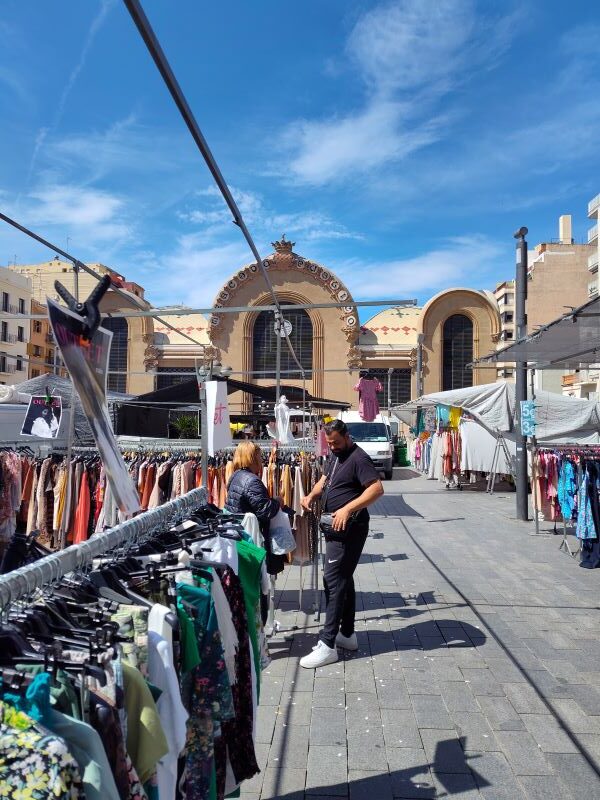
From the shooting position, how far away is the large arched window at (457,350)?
34.5 m

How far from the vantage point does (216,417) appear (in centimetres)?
487

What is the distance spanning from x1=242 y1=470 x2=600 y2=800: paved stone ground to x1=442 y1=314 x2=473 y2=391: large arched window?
90.2 feet

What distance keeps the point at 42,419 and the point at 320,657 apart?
4.46 m

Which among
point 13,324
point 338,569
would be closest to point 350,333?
point 13,324

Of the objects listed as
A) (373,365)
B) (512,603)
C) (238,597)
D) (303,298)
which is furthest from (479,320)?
(238,597)

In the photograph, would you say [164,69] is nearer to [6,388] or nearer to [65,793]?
[65,793]

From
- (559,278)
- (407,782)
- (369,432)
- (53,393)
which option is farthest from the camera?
(559,278)

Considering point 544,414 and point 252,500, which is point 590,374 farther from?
point 252,500

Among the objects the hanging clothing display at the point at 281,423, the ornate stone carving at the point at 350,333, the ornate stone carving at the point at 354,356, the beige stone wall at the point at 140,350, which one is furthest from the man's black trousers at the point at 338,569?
the beige stone wall at the point at 140,350

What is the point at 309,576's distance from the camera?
745 centimetres

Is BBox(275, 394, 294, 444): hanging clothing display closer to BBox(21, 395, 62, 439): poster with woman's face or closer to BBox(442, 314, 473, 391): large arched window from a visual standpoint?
BBox(21, 395, 62, 439): poster with woman's face

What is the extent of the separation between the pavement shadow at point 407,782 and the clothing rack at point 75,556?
5.06ft

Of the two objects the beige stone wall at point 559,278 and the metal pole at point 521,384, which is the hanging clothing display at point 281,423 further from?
the beige stone wall at point 559,278

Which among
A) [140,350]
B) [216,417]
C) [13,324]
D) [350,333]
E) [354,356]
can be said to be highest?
[13,324]
